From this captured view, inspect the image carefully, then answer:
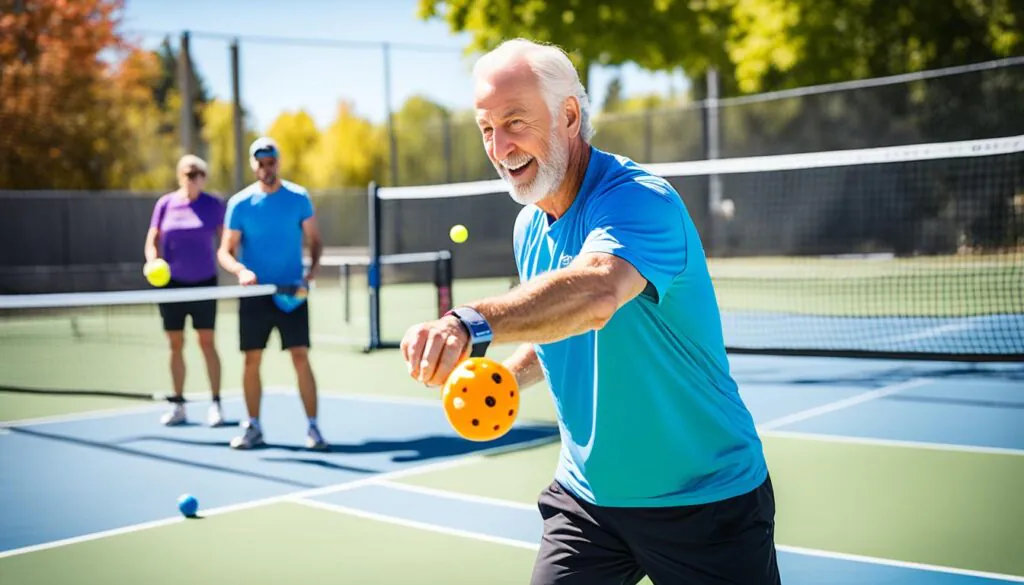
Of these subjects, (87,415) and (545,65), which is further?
(87,415)

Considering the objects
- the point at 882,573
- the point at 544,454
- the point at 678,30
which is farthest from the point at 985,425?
the point at 678,30

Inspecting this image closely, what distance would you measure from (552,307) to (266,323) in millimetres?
6522

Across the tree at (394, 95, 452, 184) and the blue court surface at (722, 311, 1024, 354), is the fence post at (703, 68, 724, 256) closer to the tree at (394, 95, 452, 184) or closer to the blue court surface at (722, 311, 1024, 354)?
the tree at (394, 95, 452, 184)

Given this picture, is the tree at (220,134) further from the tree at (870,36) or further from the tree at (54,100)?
the tree at (870,36)

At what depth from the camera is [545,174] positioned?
9.88 feet

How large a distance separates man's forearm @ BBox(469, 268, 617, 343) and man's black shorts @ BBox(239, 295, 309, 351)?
20.8 feet

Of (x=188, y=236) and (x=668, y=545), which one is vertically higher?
(x=188, y=236)

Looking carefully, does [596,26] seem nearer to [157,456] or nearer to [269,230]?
[269,230]

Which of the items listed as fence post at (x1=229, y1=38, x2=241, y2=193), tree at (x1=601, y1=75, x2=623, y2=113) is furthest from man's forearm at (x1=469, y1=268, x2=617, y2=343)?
tree at (x1=601, y1=75, x2=623, y2=113)

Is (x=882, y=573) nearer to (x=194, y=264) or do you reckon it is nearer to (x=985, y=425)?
(x=985, y=425)

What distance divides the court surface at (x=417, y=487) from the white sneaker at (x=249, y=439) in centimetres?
14

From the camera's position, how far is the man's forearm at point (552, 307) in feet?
8.05

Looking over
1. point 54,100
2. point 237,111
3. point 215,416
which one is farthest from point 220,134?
point 215,416

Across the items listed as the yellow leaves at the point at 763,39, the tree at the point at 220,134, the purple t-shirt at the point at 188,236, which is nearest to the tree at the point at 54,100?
the tree at the point at 220,134
